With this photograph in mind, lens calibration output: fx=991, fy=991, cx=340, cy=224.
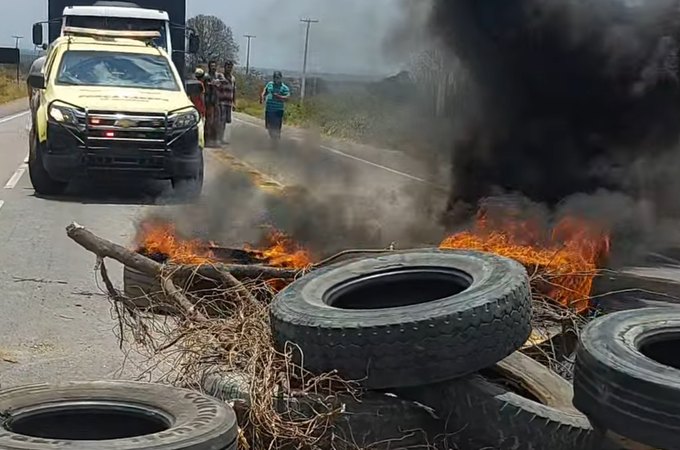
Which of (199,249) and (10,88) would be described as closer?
(199,249)

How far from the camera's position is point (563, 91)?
1009 centimetres

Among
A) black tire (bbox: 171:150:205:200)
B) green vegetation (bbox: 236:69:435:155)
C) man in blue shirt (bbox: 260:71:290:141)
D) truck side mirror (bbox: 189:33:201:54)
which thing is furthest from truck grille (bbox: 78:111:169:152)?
truck side mirror (bbox: 189:33:201:54)

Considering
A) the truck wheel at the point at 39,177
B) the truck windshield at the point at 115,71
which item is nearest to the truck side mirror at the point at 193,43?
the truck windshield at the point at 115,71

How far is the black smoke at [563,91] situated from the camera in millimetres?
9875

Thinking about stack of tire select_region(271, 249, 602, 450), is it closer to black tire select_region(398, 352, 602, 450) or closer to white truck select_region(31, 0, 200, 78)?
black tire select_region(398, 352, 602, 450)

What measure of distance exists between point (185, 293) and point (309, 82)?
1135 cm

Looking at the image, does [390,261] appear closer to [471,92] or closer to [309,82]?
[471,92]

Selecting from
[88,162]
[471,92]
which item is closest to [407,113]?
[471,92]

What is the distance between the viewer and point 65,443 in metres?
3.16

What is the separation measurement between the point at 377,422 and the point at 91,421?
1.11 meters

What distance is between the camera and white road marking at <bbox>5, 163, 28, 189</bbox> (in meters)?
15.7

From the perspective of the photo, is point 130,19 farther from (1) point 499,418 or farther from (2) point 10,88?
(2) point 10,88

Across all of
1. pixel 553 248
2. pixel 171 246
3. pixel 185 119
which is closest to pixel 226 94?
pixel 185 119

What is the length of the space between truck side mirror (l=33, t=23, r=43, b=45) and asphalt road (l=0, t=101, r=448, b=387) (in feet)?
8.11
